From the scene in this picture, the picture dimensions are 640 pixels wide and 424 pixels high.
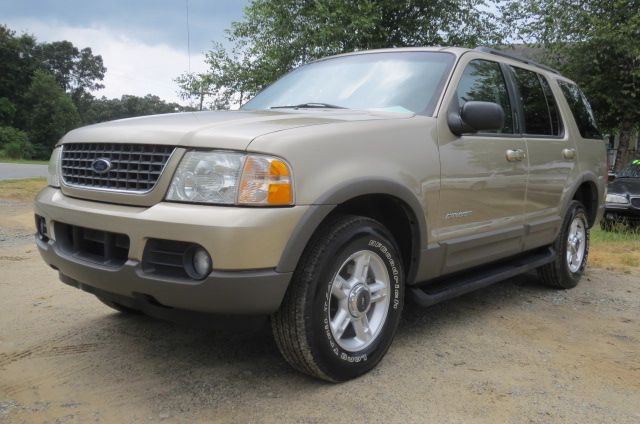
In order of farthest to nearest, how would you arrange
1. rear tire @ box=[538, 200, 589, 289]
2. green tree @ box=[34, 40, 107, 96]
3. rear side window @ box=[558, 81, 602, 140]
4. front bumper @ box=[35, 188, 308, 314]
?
green tree @ box=[34, 40, 107, 96] → rear side window @ box=[558, 81, 602, 140] → rear tire @ box=[538, 200, 589, 289] → front bumper @ box=[35, 188, 308, 314]

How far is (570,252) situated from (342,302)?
3.25 m

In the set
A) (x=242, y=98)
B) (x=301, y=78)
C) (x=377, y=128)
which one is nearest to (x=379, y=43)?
(x=242, y=98)

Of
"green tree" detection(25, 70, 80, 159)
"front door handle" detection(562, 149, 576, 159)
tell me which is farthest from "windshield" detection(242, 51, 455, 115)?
"green tree" detection(25, 70, 80, 159)

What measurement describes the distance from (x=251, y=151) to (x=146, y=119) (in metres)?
0.90

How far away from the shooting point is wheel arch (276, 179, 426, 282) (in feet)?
8.29

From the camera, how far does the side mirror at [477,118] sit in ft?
10.8

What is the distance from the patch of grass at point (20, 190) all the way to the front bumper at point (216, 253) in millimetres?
10080

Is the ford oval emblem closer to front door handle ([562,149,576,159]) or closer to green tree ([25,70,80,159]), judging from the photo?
front door handle ([562,149,576,159])

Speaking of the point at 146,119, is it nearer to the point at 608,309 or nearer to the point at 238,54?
the point at 608,309

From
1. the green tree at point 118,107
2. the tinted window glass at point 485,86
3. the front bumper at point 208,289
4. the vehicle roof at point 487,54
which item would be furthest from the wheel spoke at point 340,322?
the green tree at point 118,107

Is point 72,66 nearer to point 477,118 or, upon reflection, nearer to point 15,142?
point 15,142

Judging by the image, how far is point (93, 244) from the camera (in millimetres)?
2801

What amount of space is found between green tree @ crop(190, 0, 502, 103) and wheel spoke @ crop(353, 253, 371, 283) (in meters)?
12.6

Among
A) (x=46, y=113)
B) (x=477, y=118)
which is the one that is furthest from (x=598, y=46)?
(x=46, y=113)
